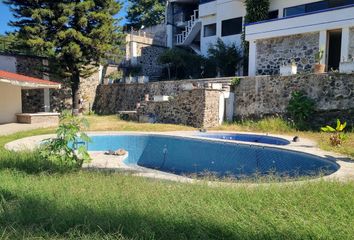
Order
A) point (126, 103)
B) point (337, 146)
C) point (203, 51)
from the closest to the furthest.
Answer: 1. point (337, 146)
2. point (126, 103)
3. point (203, 51)

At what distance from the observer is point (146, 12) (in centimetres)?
3838

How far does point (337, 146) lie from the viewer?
433 inches

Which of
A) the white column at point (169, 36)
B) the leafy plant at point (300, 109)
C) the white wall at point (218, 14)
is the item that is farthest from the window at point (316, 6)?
the white column at point (169, 36)

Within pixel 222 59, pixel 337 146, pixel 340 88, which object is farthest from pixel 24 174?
pixel 222 59

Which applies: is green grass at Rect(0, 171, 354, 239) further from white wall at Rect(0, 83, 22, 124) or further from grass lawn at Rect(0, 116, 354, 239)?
white wall at Rect(0, 83, 22, 124)

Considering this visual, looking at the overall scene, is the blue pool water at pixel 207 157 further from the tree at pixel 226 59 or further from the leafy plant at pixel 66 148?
the tree at pixel 226 59

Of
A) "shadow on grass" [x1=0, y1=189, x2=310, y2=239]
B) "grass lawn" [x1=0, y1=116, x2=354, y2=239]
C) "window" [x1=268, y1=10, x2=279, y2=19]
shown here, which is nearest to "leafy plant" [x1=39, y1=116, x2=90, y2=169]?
"grass lawn" [x1=0, y1=116, x2=354, y2=239]

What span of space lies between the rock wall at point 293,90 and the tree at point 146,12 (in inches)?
907

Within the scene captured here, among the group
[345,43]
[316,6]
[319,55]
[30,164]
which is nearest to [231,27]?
[316,6]

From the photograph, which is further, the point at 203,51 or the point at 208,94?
the point at 203,51

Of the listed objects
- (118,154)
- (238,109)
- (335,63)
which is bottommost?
(118,154)

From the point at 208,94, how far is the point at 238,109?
227 cm

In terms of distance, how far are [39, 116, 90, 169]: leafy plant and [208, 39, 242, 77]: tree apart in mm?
17866

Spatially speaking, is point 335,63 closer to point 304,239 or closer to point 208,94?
point 208,94
